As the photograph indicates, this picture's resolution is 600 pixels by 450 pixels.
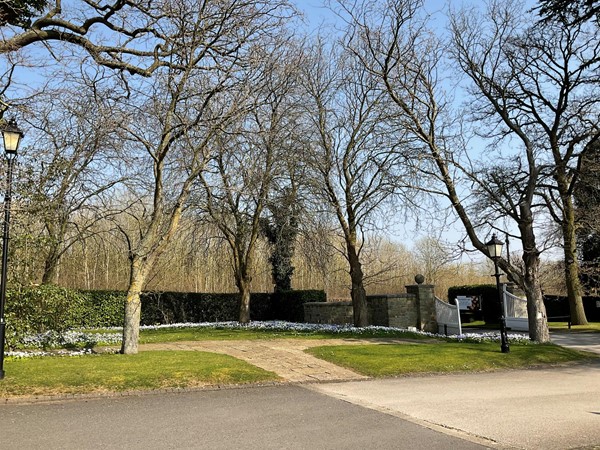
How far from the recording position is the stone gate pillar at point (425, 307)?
21156 millimetres

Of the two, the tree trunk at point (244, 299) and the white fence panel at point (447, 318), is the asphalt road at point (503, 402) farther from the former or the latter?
the tree trunk at point (244, 299)

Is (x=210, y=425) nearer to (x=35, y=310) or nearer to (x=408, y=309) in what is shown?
(x=35, y=310)

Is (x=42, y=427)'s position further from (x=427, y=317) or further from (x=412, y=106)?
(x=427, y=317)

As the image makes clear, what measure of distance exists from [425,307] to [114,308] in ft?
44.3

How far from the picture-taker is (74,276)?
84.5 ft

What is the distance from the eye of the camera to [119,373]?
9.71 metres

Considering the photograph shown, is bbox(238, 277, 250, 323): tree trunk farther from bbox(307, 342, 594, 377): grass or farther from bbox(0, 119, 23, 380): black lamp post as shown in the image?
bbox(0, 119, 23, 380): black lamp post

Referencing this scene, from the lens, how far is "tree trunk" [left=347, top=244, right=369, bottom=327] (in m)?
19.8

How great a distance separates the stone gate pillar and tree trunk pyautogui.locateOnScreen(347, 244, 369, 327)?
2.63 metres

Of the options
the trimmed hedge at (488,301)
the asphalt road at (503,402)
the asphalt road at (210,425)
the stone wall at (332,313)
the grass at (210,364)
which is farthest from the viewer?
the trimmed hedge at (488,301)

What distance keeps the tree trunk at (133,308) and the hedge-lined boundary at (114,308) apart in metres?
2.15

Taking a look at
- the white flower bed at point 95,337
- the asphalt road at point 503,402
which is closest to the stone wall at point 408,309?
the white flower bed at point 95,337

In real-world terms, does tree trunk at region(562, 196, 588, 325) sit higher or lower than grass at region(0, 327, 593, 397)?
higher

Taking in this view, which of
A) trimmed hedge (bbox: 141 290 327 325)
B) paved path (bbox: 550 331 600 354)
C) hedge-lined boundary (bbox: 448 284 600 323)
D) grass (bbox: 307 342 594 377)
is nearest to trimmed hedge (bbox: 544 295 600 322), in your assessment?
hedge-lined boundary (bbox: 448 284 600 323)
